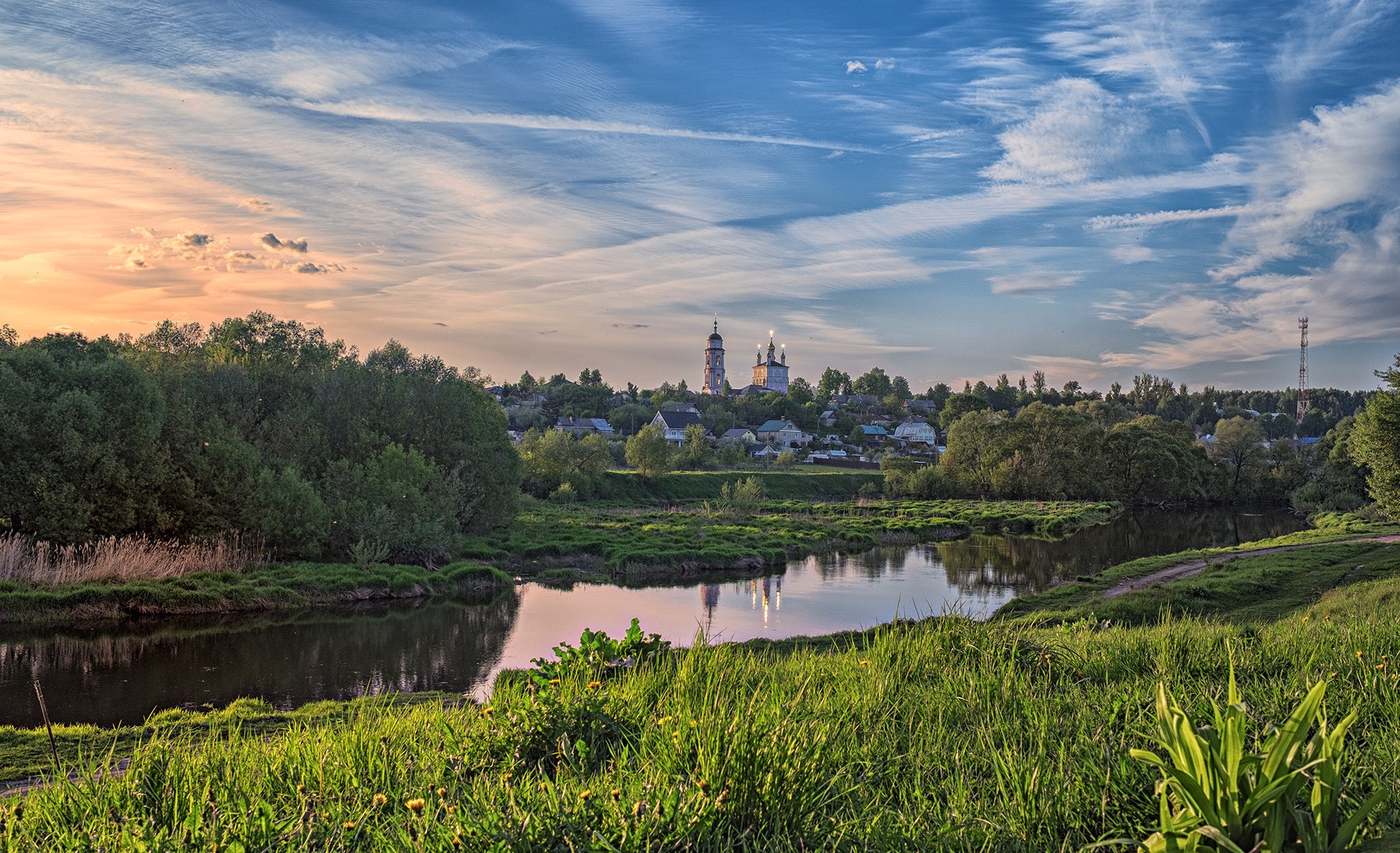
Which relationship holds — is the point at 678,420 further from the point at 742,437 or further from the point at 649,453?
the point at 649,453

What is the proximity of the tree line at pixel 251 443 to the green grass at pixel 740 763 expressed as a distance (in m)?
24.4

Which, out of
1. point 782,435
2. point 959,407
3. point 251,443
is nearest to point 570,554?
point 251,443

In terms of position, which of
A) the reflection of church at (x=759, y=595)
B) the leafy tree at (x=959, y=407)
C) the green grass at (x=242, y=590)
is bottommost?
the reflection of church at (x=759, y=595)

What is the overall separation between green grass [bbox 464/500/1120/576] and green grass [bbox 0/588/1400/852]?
98.7 feet

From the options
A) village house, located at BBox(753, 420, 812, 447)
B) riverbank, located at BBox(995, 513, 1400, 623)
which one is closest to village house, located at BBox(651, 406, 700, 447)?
village house, located at BBox(753, 420, 812, 447)

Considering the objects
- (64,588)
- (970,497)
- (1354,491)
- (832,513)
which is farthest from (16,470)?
(1354,491)

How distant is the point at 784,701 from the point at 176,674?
17812 millimetres

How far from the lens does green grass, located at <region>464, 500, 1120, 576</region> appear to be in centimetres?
3822

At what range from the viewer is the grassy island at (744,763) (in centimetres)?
386

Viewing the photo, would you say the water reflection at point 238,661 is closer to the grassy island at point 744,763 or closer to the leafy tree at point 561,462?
the grassy island at point 744,763

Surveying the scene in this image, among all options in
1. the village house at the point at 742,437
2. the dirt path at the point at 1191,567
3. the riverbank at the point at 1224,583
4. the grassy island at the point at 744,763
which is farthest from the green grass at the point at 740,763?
the village house at the point at 742,437

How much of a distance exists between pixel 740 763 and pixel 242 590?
25.5 meters

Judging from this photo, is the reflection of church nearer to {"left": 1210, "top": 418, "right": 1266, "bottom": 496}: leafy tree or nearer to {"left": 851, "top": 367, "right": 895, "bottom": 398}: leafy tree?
{"left": 1210, "top": 418, "right": 1266, "bottom": 496}: leafy tree

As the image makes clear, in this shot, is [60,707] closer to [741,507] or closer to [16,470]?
[16,470]
